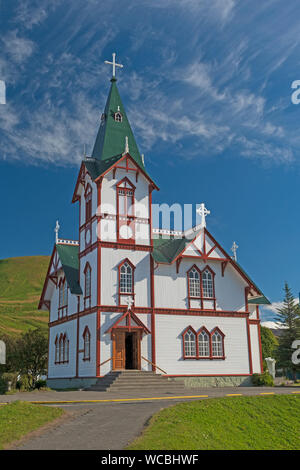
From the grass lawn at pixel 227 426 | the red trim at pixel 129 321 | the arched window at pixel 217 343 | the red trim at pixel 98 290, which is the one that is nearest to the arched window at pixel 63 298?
the red trim at pixel 98 290

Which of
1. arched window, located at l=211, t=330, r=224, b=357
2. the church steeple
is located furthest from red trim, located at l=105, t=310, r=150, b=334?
the church steeple

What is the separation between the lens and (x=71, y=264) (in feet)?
115

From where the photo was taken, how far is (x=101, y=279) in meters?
29.4

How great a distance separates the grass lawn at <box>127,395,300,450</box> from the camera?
428 inches

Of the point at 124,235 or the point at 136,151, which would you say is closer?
the point at 124,235

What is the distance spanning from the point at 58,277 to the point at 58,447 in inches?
1079

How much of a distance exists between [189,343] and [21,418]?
1883cm

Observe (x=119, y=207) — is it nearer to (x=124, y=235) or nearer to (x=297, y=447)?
(x=124, y=235)

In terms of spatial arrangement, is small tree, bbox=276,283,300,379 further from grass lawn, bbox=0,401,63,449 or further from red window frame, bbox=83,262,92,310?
grass lawn, bbox=0,401,63,449

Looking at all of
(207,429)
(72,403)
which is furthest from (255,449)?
(72,403)

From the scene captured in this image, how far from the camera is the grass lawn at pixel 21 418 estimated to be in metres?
11.4

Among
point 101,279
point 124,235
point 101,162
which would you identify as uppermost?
point 101,162

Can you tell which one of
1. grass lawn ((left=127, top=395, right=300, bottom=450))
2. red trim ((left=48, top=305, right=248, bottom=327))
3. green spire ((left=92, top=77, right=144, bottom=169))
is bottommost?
grass lawn ((left=127, top=395, right=300, bottom=450))

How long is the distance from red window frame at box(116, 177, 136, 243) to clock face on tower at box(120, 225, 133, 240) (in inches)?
3.6
